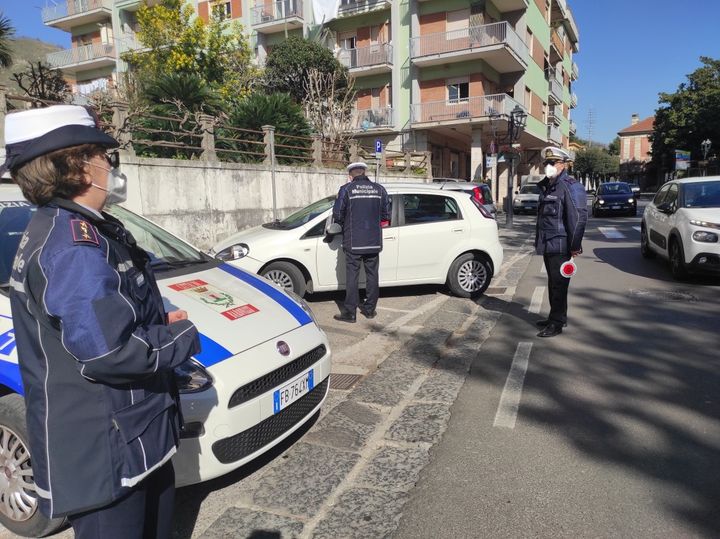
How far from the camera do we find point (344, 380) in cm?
460

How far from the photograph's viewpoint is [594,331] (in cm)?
590

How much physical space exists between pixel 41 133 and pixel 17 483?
1947 mm

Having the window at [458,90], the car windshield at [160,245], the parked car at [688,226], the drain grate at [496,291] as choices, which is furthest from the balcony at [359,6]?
the car windshield at [160,245]

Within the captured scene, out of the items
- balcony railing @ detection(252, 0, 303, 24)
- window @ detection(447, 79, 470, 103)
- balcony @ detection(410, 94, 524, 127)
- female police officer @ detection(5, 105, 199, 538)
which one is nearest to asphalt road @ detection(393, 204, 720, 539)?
female police officer @ detection(5, 105, 199, 538)

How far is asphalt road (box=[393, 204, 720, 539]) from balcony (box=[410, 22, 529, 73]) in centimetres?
2392

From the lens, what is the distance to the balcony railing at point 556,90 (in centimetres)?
4075

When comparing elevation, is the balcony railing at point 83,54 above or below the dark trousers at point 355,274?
above

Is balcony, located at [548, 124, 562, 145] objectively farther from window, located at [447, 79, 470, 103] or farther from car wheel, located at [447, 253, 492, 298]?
car wheel, located at [447, 253, 492, 298]

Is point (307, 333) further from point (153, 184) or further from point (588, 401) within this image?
point (153, 184)

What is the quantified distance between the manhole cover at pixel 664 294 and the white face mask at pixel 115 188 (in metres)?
7.38

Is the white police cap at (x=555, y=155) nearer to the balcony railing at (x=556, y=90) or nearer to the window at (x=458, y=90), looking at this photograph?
the window at (x=458, y=90)

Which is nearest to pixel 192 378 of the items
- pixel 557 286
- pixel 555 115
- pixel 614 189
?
pixel 557 286

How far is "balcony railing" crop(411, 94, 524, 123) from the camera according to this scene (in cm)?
2788

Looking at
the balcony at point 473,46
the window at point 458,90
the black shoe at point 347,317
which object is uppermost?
the balcony at point 473,46
